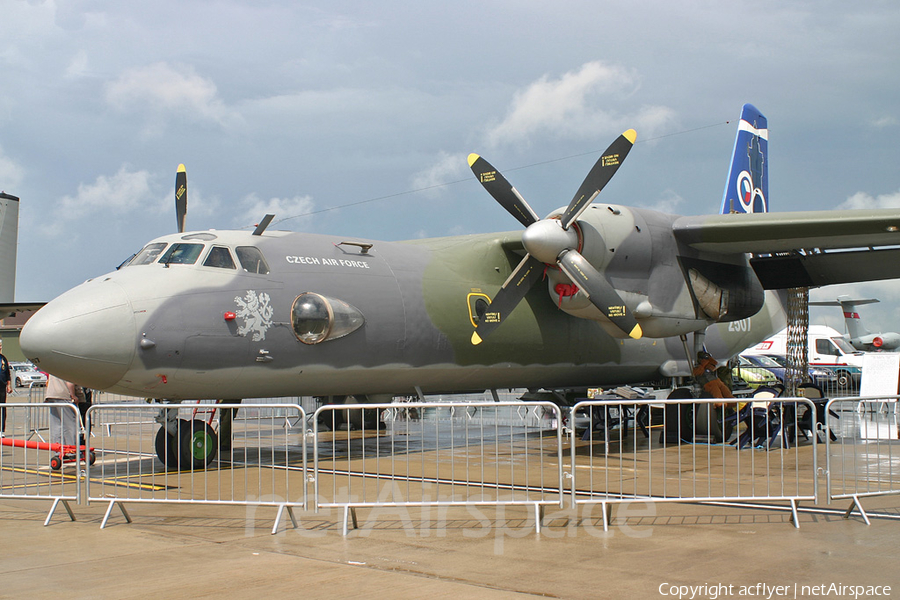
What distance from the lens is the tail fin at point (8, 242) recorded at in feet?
82.3

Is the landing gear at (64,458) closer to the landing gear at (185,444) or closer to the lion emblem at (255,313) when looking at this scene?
the landing gear at (185,444)

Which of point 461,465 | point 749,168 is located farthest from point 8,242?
point 749,168

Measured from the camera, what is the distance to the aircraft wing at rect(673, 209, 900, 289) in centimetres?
1232

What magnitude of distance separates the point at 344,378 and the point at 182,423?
2.42m

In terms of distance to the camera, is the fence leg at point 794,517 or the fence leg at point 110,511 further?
the fence leg at point 110,511

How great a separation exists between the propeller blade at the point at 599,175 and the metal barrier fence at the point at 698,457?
9.76 feet

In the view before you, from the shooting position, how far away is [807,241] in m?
13.2

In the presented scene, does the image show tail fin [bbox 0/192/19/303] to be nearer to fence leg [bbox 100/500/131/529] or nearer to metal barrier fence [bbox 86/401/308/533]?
metal barrier fence [bbox 86/401/308/533]

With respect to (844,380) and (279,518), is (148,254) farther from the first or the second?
(844,380)

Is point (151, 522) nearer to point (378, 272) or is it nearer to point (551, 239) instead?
point (378, 272)

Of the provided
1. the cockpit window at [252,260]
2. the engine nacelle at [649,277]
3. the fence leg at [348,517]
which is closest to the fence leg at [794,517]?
the fence leg at [348,517]

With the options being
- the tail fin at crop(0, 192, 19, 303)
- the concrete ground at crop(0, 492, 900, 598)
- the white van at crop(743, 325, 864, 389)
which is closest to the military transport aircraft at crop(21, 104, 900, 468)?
the concrete ground at crop(0, 492, 900, 598)

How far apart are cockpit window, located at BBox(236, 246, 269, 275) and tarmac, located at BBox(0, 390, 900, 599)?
13.6ft

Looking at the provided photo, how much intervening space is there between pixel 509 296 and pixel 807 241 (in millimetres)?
5164
